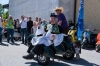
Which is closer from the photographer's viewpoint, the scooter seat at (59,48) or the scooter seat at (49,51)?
the scooter seat at (49,51)

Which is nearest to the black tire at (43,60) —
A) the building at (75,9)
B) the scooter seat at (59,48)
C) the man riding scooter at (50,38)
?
the man riding scooter at (50,38)

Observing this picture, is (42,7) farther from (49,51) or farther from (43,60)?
(49,51)

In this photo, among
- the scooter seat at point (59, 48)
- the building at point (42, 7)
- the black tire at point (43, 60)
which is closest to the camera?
the black tire at point (43, 60)

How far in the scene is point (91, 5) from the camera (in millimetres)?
13633

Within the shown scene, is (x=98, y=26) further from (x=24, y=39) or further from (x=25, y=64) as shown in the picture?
(x=25, y=64)

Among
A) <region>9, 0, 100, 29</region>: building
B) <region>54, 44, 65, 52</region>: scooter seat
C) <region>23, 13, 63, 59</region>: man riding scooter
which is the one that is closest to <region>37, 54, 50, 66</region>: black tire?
<region>23, 13, 63, 59</region>: man riding scooter

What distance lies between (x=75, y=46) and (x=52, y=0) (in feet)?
23.8

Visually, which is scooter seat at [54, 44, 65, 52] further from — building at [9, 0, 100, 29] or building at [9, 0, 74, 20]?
building at [9, 0, 74, 20]

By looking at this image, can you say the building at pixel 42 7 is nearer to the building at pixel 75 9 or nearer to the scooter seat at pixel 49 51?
the building at pixel 75 9

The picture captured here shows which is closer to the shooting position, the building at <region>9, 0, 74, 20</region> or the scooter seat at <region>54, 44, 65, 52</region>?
the scooter seat at <region>54, 44, 65, 52</region>

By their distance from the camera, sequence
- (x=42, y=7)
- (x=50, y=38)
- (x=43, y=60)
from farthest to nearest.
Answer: (x=42, y=7), (x=50, y=38), (x=43, y=60)

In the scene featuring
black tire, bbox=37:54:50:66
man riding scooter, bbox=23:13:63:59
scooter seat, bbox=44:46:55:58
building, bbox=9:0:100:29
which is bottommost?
black tire, bbox=37:54:50:66

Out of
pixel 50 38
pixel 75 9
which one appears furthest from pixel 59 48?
pixel 75 9

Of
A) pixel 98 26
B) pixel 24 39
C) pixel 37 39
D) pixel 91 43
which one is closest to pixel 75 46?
pixel 37 39
